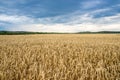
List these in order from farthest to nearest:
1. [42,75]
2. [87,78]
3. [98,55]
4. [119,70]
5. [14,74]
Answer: [98,55]
[119,70]
[14,74]
[87,78]
[42,75]

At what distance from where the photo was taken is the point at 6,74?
3283 mm

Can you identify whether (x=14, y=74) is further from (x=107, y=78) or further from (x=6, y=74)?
(x=107, y=78)

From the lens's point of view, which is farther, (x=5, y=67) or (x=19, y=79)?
(x=5, y=67)

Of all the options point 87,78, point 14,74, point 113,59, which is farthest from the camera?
point 113,59

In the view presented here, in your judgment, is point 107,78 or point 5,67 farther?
point 5,67

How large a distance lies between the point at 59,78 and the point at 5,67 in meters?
1.51

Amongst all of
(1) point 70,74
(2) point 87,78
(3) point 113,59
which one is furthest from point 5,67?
(3) point 113,59

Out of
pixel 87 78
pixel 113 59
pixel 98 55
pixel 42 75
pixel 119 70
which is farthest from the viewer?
pixel 98 55

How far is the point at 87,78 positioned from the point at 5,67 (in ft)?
6.34

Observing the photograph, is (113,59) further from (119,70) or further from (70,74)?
(70,74)

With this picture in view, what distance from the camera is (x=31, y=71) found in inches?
141

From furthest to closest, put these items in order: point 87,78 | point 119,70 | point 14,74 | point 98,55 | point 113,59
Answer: point 98,55
point 113,59
point 119,70
point 14,74
point 87,78

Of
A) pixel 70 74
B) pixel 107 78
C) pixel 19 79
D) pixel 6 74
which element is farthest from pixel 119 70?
pixel 6 74

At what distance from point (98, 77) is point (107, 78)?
6.6 inches
